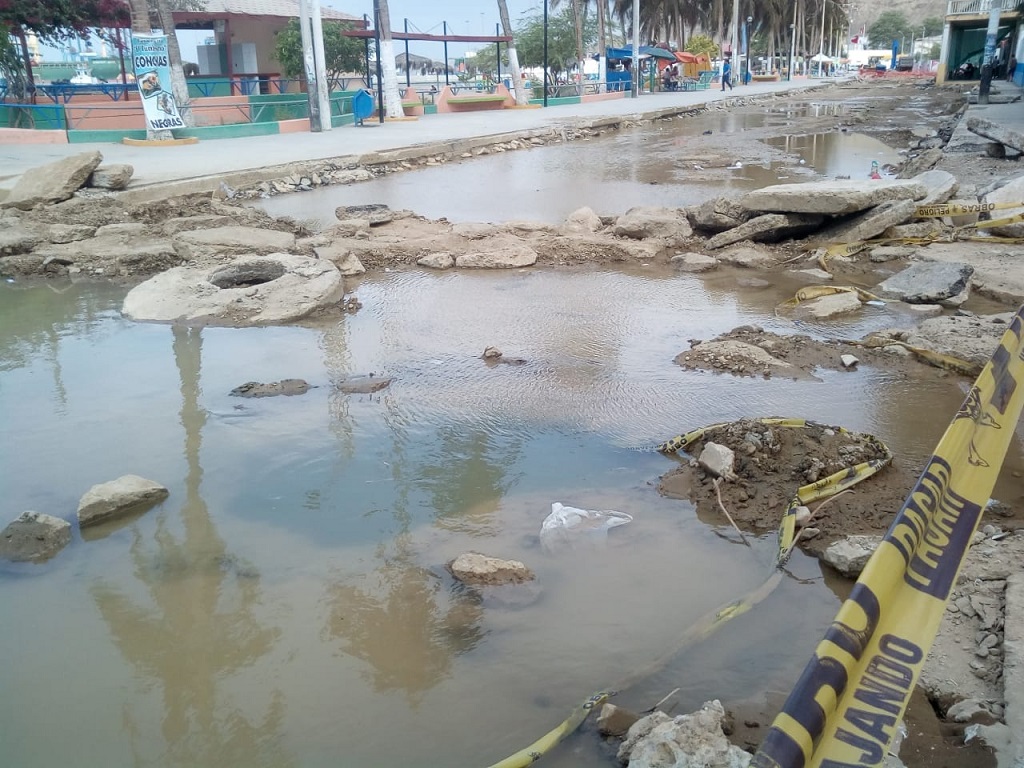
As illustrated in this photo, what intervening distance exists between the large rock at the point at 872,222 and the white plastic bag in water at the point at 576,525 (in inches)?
246

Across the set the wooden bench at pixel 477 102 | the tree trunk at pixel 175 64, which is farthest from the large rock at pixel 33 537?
the wooden bench at pixel 477 102

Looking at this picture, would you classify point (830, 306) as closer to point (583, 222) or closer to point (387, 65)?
point (583, 222)

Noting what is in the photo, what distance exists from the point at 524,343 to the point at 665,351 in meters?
1.07

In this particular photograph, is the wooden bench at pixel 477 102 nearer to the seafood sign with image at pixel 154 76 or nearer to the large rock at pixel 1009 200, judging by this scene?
the seafood sign with image at pixel 154 76

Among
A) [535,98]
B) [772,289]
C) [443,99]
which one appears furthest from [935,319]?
[535,98]

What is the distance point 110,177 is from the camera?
1149 centimetres

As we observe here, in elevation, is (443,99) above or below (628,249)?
above

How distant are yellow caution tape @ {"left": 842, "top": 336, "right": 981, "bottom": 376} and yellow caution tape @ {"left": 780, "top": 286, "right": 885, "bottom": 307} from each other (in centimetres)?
124

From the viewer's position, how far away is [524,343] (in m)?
6.51

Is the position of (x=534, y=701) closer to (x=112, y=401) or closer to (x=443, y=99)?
(x=112, y=401)

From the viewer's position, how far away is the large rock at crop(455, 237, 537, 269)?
29.1ft

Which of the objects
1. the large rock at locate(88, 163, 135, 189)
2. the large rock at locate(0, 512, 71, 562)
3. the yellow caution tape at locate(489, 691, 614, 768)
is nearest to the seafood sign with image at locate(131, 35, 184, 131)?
the large rock at locate(88, 163, 135, 189)

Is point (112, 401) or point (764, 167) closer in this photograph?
point (112, 401)

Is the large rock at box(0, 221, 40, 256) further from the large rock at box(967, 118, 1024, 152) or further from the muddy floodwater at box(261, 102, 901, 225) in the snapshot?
the large rock at box(967, 118, 1024, 152)
